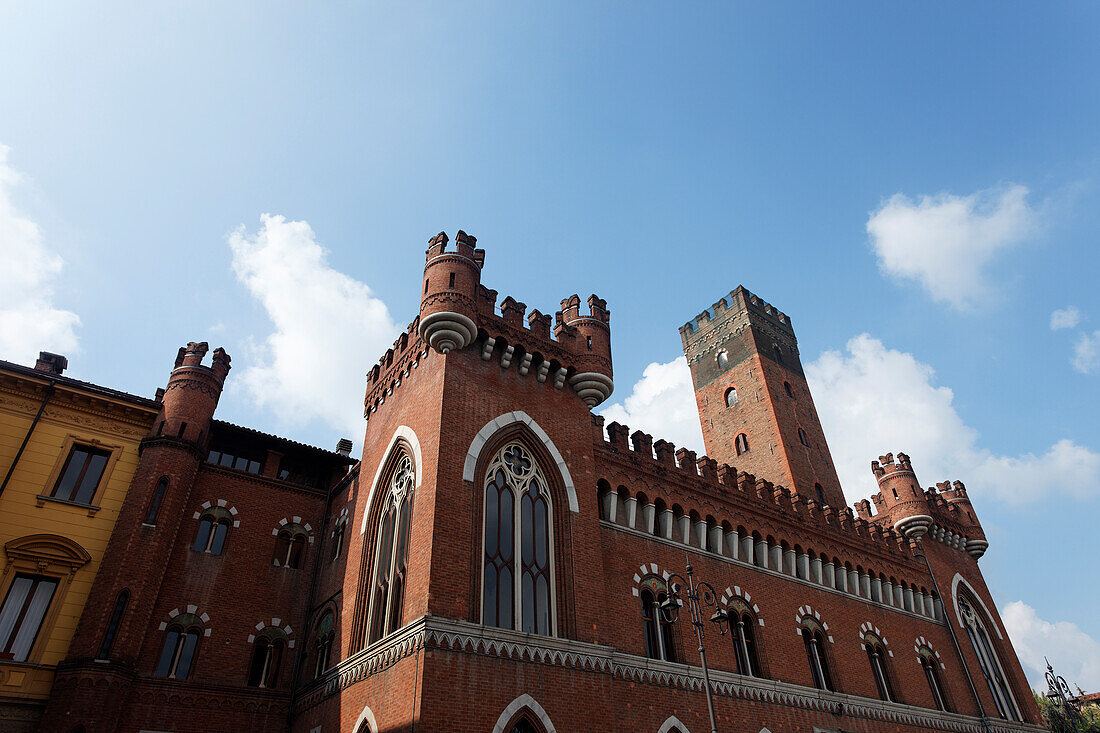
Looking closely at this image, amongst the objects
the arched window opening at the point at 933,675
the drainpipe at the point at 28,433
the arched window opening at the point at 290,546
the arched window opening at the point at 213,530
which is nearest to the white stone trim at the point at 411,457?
the arched window opening at the point at 290,546

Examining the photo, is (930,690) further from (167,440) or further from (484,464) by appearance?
(167,440)

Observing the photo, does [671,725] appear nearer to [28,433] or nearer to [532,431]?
[532,431]

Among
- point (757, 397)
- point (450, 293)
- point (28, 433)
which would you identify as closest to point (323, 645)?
point (28, 433)

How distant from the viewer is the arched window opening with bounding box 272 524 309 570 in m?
21.1

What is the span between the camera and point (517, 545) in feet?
53.5

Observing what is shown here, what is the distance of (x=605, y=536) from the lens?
18844 mm

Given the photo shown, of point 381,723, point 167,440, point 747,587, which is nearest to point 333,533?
point 167,440

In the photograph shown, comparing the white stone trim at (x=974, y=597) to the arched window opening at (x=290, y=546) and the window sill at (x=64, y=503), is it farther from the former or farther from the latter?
the window sill at (x=64, y=503)

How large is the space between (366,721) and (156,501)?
913 cm

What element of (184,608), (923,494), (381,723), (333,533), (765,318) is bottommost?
(381,723)

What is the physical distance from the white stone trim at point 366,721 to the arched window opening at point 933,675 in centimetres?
2145

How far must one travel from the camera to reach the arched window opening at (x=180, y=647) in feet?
57.7

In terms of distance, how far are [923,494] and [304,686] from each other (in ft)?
89.7

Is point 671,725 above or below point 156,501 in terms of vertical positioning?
below
